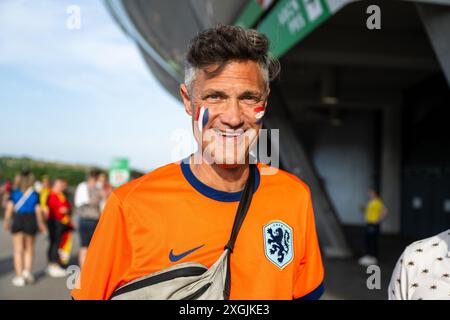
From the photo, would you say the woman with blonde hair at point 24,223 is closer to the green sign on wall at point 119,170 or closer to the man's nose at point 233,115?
the green sign on wall at point 119,170

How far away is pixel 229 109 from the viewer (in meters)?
1.99

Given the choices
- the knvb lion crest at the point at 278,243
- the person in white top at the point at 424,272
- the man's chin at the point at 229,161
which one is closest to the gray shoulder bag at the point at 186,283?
the knvb lion crest at the point at 278,243

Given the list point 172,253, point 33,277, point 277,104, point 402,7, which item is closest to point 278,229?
point 172,253

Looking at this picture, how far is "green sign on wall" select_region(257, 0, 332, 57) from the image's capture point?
7.12 metres

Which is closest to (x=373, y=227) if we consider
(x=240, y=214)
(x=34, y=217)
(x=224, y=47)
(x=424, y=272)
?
(x=34, y=217)

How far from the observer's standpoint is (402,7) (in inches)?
390

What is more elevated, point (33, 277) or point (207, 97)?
point (207, 97)

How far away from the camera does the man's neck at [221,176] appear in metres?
2.08

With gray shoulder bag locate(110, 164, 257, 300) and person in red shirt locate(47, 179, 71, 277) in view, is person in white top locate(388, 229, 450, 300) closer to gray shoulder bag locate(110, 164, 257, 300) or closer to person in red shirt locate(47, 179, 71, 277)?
gray shoulder bag locate(110, 164, 257, 300)

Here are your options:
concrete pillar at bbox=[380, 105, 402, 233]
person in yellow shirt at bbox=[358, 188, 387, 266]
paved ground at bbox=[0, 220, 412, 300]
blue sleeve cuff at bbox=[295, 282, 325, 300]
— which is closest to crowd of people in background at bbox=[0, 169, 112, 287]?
paved ground at bbox=[0, 220, 412, 300]

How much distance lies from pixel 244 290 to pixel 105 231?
551 mm

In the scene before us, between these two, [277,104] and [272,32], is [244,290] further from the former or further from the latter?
[277,104]

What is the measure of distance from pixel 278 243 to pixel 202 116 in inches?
22.2

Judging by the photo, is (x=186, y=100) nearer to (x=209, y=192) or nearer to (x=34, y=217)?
(x=209, y=192)
